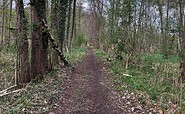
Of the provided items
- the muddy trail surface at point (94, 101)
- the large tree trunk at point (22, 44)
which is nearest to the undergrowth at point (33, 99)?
the muddy trail surface at point (94, 101)

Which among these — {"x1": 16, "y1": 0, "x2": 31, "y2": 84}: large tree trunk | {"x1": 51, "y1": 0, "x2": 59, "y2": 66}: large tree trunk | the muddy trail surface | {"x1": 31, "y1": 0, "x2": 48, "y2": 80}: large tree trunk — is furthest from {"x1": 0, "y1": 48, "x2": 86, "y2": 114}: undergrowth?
{"x1": 51, "y1": 0, "x2": 59, "y2": 66}: large tree trunk

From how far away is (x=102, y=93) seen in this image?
31.7ft

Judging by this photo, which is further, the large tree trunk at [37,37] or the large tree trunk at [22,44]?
the large tree trunk at [37,37]

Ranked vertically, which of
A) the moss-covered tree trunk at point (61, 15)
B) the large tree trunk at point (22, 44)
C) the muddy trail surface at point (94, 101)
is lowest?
the muddy trail surface at point (94, 101)

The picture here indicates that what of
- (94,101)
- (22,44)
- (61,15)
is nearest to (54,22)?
(61,15)

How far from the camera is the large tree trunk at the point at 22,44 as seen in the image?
9978 millimetres

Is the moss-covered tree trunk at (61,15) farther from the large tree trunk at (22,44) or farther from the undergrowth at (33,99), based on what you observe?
the undergrowth at (33,99)

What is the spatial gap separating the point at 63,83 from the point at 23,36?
2.84 metres

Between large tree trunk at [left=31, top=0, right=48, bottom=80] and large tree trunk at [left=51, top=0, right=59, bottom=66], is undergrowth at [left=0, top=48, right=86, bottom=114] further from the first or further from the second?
large tree trunk at [left=51, top=0, right=59, bottom=66]

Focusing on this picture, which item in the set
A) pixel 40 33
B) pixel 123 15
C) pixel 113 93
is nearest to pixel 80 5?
pixel 123 15

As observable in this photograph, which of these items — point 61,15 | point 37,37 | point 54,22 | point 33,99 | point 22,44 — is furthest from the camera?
point 61,15

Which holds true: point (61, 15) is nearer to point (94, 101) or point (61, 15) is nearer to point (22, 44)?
point (22, 44)

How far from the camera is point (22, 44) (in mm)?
10320

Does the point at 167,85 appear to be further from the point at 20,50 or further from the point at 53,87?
the point at 20,50
